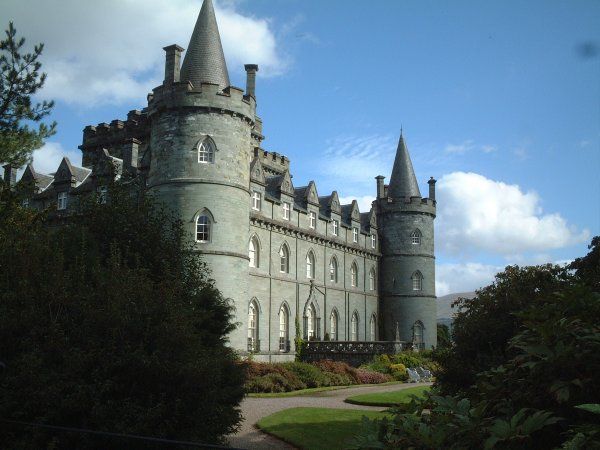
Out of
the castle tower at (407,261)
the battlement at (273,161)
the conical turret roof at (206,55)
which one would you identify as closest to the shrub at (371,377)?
the castle tower at (407,261)

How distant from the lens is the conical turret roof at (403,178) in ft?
155

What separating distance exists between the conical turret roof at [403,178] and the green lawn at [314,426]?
31.3 meters

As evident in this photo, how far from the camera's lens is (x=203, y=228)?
93.3 feet

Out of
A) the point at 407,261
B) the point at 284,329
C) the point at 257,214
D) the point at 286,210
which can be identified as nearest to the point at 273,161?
the point at 286,210

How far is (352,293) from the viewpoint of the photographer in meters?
43.6

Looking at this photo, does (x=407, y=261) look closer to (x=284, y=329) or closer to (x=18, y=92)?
(x=284, y=329)

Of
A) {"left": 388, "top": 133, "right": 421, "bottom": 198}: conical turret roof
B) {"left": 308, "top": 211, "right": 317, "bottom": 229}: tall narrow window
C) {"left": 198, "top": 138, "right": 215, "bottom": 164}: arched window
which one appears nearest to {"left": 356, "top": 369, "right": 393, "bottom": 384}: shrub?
{"left": 308, "top": 211, "right": 317, "bottom": 229}: tall narrow window

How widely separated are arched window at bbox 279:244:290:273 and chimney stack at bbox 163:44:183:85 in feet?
39.1

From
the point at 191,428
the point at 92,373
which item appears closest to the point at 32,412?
the point at 92,373

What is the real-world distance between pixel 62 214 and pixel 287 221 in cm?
1302

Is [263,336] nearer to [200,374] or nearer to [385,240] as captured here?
[385,240]

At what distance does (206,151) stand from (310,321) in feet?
47.8

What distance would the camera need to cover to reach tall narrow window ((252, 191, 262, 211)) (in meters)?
34.6

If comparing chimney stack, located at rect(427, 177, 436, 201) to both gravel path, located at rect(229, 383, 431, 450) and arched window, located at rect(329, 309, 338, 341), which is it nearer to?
arched window, located at rect(329, 309, 338, 341)
